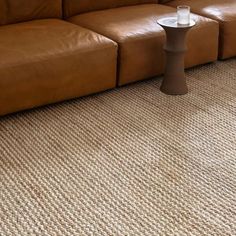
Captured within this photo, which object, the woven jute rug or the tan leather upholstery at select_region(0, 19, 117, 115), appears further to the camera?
the tan leather upholstery at select_region(0, 19, 117, 115)

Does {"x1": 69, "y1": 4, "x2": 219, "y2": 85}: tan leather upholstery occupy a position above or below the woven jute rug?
above

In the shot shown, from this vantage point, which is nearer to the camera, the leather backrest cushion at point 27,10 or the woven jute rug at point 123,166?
the woven jute rug at point 123,166

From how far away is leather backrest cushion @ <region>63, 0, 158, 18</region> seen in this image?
2922 mm

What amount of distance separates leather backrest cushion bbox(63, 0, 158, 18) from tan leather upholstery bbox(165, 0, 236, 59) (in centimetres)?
41

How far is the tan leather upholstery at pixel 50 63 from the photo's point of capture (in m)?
2.25

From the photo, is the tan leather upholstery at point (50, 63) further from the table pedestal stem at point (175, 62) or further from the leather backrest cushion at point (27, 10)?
the table pedestal stem at point (175, 62)

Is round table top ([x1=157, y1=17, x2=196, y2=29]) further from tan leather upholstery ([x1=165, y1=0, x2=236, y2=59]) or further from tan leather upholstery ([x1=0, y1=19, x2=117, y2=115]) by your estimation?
tan leather upholstery ([x1=165, y1=0, x2=236, y2=59])

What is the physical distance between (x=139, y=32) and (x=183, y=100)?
1.53ft

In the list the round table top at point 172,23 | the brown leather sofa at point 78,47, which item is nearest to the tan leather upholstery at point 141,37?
the brown leather sofa at point 78,47

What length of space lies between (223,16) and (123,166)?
1.50 meters

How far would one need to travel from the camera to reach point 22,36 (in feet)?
8.06

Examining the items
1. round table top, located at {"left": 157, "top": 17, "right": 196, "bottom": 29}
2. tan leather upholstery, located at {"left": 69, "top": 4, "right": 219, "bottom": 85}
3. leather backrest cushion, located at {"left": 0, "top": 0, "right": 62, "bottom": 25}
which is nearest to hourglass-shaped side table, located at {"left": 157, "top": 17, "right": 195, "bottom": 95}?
round table top, located at {"left": 157, "top": 17, "right": 196, "bottom": 29}

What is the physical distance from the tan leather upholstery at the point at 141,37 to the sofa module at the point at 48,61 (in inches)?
3.7

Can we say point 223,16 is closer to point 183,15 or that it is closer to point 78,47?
point 183,15
